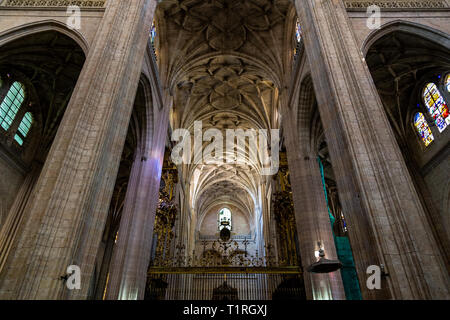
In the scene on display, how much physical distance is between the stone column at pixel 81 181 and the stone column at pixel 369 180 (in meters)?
5.32

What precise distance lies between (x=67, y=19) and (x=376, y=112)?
33.7 feet

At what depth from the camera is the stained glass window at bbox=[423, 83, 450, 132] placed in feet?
37.5

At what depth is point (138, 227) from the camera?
10.3 m

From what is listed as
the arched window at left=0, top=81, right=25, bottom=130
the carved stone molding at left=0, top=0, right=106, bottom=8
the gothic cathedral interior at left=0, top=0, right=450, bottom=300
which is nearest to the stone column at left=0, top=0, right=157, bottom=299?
the gothic cathedral interior at left=0, top=0, right=450, bottom=300

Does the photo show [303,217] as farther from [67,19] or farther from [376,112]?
[67,19]

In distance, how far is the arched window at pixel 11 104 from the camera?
1139cm

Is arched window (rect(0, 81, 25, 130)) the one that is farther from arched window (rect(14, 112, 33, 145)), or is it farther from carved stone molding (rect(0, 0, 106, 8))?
carved stone molding (rect(0, 0, 106, 8))

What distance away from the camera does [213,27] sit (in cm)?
1576

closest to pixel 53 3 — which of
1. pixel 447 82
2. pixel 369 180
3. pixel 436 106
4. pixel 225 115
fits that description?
pixel 369 180

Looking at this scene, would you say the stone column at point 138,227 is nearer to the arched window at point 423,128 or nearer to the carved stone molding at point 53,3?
the carved stone molding at point 53,3

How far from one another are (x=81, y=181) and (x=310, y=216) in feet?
27.0

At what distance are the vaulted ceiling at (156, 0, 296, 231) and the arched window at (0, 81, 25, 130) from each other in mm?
6731
